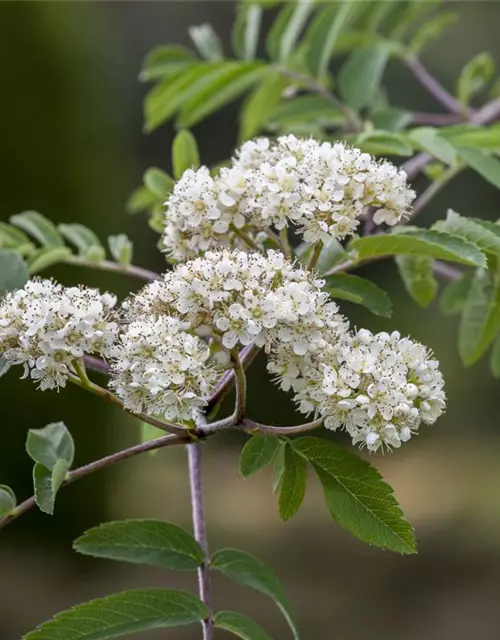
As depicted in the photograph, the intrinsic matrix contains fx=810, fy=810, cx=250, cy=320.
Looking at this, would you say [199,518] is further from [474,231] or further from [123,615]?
[474,231]

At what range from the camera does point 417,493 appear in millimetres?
4328

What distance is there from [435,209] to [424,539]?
175cm

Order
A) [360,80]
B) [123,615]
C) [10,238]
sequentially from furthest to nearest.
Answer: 1. [360,80]
2. [10,238]
3. [123,615]

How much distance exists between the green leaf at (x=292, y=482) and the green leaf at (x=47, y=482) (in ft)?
0.52

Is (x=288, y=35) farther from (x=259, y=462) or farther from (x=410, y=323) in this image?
(x=410, y=323)

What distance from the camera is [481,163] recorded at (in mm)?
775

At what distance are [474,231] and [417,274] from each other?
146 millimetres

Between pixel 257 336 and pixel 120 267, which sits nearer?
pixel 257 336

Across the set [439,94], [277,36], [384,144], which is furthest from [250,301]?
[439,94]

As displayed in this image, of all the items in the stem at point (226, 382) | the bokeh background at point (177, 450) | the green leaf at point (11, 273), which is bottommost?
the bokeh background at point (177, 450)

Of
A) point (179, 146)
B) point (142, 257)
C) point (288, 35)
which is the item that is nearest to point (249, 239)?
point (179, 146)

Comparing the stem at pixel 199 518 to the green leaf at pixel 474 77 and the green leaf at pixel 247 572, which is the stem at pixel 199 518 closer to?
the green leaf at pixel 247 572

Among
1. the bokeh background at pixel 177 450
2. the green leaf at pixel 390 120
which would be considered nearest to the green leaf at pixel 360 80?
the green leaf at pixel 390 120

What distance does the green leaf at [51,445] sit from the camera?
2.09 feet
